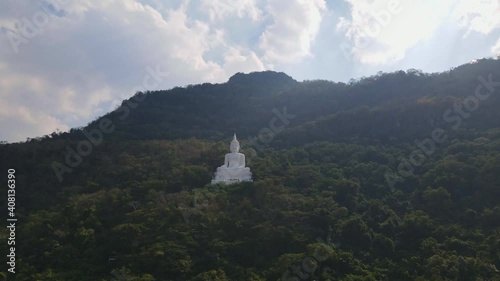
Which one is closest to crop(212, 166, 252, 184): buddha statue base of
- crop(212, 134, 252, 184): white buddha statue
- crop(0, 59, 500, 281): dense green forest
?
crop(212, 134, 252, 184): white buddha statue

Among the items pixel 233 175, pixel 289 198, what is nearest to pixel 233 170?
pixel 233 175

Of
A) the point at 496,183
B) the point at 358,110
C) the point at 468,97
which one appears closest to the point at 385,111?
the point at 358,110

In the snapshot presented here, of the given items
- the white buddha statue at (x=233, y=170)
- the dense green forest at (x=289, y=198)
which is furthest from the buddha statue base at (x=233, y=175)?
the dense green forest at (x=289, y=198)

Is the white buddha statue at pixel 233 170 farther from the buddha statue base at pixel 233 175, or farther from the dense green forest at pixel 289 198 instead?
the dense green forest at pixel 289 198

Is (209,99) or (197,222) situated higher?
(209,99)

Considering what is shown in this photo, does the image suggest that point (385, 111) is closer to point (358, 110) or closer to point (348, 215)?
point (358, 110)

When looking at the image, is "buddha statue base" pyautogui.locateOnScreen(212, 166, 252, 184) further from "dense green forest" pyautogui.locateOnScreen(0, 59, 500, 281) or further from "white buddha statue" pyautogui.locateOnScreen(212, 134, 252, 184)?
"dense green forest" pyautogui.locateOnScreen(0, 59, 500, 281)

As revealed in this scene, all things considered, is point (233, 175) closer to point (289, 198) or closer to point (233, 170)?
point (233, 170)

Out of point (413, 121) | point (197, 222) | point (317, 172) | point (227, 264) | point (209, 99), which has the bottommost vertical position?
point (227, 264)
